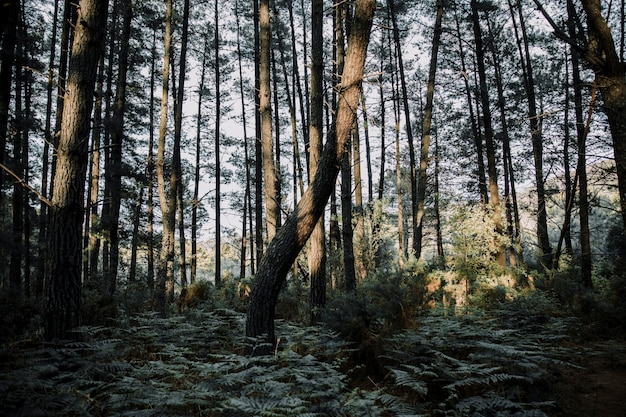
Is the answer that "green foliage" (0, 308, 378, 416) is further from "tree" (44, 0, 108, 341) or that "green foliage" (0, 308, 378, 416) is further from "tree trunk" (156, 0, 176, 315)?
"tree trunk" (156, 0, 176, 315)

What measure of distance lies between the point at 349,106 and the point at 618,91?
11.9 ft

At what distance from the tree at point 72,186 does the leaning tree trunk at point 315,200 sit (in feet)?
6.97

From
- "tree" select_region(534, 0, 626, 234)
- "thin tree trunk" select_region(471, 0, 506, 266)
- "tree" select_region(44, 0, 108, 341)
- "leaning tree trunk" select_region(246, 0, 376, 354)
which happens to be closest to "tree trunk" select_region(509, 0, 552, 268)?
"thin tree trunk" select_region(471, 0, 506, 266)

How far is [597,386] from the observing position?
3.66 metres

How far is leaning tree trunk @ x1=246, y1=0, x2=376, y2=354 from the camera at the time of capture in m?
4.36

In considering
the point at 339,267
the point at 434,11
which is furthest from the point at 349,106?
the point at 434,11

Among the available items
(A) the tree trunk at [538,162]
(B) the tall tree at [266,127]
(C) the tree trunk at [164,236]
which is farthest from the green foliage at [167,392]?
(A) the tree trunk at [538,162]

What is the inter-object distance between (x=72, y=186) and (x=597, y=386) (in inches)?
242

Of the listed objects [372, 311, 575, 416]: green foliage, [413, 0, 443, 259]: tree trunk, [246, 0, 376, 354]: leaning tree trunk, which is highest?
[413, 0, 443, 259]: tree trunk

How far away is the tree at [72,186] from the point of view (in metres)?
4.16

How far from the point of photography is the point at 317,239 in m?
6.99

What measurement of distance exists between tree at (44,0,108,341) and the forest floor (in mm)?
5181

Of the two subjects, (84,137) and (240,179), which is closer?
(84,137)

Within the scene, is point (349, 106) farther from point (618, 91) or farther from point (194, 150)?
point (194, 150)
